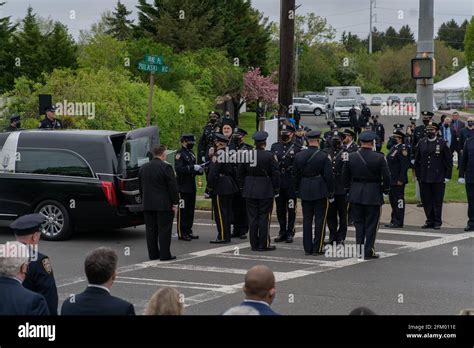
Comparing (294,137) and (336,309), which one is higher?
(294,137)

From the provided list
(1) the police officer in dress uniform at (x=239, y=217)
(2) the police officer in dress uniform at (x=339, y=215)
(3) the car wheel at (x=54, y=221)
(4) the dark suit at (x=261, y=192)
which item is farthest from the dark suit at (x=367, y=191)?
(3) the car wheel at (x=54, y=221)

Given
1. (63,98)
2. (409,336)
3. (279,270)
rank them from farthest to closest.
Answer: (63,98) → (279,270) → (409,336)

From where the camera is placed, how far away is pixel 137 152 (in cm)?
1468

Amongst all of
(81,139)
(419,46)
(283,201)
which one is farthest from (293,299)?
(419,46)

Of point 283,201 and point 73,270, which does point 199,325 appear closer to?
point 73,270

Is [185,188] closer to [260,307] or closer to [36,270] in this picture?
[36,270]

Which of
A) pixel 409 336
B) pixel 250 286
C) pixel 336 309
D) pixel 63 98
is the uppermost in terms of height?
pixel 63 98

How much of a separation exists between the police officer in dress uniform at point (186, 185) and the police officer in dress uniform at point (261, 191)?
1.21 metres

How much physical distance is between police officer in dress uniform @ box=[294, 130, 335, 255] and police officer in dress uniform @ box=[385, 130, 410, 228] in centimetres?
310

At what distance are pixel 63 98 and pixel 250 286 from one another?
18.8 meters

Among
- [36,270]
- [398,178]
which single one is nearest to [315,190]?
[398,178]

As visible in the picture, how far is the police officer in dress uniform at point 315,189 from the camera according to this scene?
13.5 metres

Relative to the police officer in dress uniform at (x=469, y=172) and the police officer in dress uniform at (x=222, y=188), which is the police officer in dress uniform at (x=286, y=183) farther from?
the police officer in dress uniform at (x=469, y=172)

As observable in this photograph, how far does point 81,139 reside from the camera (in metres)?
14.3
